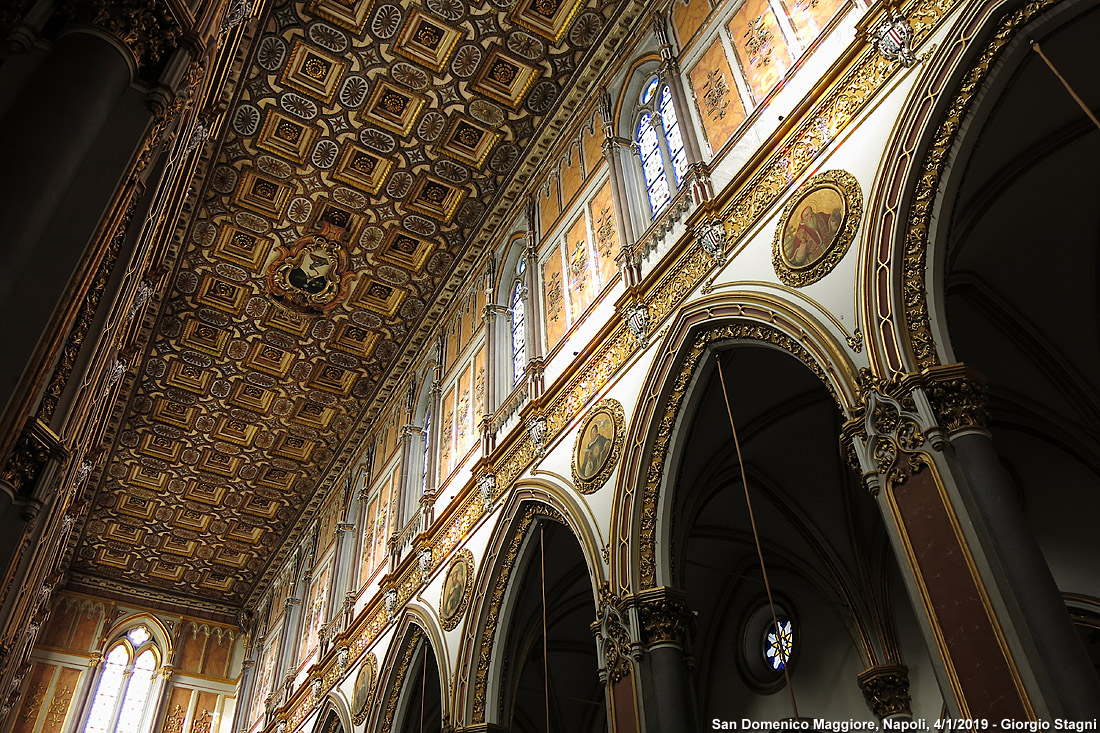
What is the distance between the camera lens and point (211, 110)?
36.8 feet

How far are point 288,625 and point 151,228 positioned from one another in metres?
12.8

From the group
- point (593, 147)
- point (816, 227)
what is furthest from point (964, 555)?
point (593, 147)

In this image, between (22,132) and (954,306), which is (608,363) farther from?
(22,132)

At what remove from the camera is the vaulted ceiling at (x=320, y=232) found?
13562 mm

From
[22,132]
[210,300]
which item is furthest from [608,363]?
[210,300]

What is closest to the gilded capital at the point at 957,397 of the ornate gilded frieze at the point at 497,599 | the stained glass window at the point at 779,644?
the ornate gilded frieze at the point at 497,599

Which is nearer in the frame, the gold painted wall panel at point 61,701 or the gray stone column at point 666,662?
the gray stone column at point 666,662

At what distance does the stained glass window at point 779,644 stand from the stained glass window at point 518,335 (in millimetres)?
4990

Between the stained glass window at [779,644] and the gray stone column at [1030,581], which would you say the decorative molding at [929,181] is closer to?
the gray stone column at [1030,581]

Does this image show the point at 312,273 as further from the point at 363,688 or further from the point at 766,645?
the point at 766,645

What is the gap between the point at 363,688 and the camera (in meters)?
14.3

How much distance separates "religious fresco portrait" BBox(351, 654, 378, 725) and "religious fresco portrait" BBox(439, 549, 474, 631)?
8.04ft

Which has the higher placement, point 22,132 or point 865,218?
point 865,218

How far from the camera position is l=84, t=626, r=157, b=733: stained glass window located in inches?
854
